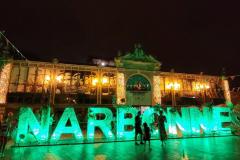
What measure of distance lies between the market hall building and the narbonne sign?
8.26m

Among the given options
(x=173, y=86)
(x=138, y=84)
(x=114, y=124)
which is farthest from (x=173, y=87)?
(x=114, y=124)

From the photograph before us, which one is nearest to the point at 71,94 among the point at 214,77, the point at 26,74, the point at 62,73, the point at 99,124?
the point at 62,73

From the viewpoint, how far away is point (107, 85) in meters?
23.4

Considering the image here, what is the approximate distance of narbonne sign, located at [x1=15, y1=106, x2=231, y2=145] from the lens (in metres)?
11.1

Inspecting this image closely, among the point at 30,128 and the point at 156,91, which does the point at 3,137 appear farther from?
the point at 156,91

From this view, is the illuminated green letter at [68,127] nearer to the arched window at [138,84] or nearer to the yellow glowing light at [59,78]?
the yellow glowing light at [59,78]

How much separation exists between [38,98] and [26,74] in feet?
10.1

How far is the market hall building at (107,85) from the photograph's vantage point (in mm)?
20419

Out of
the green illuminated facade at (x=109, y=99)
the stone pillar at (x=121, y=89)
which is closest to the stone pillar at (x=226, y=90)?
the green illuminated facade at (x=109, y=99)

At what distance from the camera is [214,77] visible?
28.3 meters

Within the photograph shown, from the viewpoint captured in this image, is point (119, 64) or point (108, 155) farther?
point (119, 64)

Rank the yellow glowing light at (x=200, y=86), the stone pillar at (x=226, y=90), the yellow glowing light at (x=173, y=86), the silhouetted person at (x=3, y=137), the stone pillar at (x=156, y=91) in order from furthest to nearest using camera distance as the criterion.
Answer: the stone pillar at (x=226, y=90)
the yellow glowing light at (x=200, y=86)
the yellow glowing light at (x=173, y=86)
the stone pillar at (x=156, y=91)
the silhouetted person at (x=3, y=137)

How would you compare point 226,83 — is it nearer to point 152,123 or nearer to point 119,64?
point 119,64

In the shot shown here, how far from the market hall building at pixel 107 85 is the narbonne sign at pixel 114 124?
27.1ft
